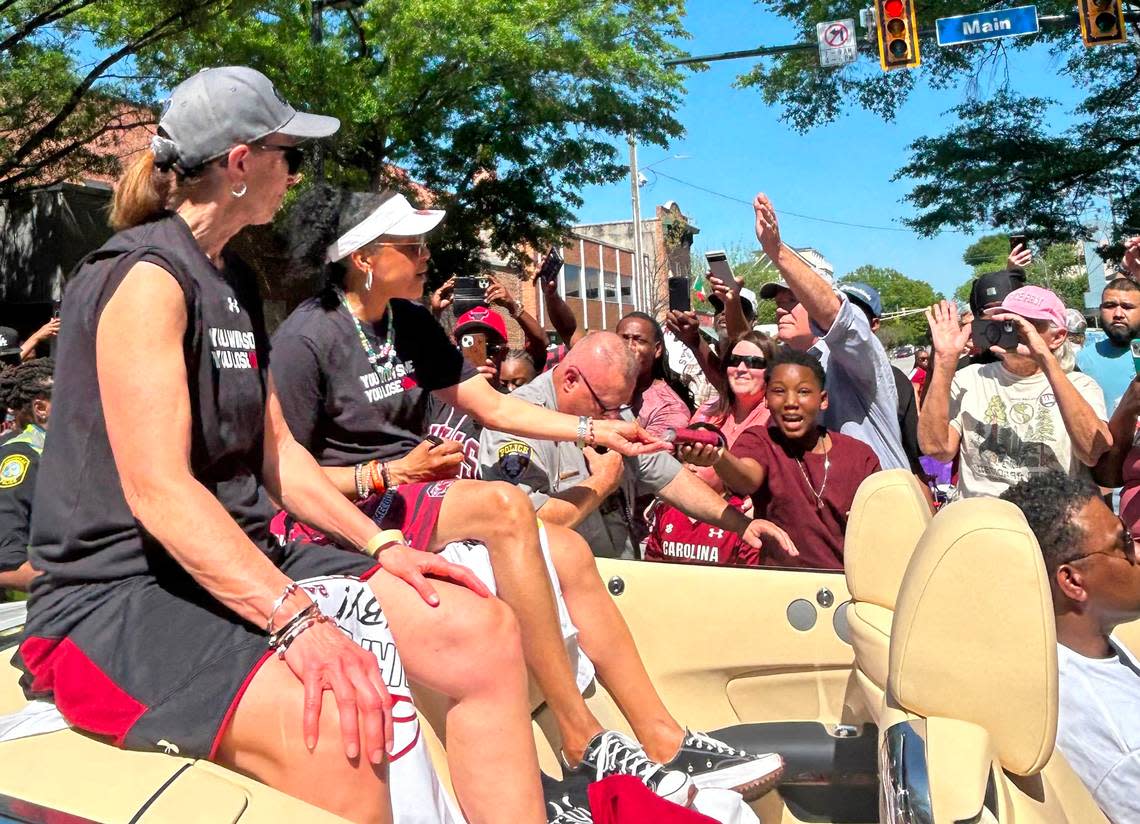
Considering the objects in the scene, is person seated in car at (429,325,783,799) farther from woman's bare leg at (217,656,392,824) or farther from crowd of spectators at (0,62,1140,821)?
woman's bare leg at (217,656,392,824)

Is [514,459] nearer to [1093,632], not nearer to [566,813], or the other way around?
[566,813]

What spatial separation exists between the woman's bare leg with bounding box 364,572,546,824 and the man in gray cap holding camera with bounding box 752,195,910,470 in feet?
6.99

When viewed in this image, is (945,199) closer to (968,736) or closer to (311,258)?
(311,258)

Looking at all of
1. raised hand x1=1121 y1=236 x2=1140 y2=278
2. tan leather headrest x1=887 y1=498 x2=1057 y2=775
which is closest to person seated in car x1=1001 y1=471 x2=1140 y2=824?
tan leather headrest x1=887 y1=498 x2=1057 y2=775

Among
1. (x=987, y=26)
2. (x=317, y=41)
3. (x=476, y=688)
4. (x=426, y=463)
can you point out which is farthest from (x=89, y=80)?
(x=476, y=688)

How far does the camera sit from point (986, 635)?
5.32 feet

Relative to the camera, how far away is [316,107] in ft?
45.9

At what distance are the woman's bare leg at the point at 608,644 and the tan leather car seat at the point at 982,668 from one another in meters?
0.82

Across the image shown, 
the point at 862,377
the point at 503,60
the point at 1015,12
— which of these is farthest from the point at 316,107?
the point at 862,377

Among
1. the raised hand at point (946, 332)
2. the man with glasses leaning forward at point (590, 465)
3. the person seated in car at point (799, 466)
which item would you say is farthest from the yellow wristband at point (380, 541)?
the raised hand at point (946, 332)

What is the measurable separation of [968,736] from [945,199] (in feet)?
46.9

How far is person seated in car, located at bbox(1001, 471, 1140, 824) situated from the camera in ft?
6.17

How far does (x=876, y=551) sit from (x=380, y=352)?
1.39 m

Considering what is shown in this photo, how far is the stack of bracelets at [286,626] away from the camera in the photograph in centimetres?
158
